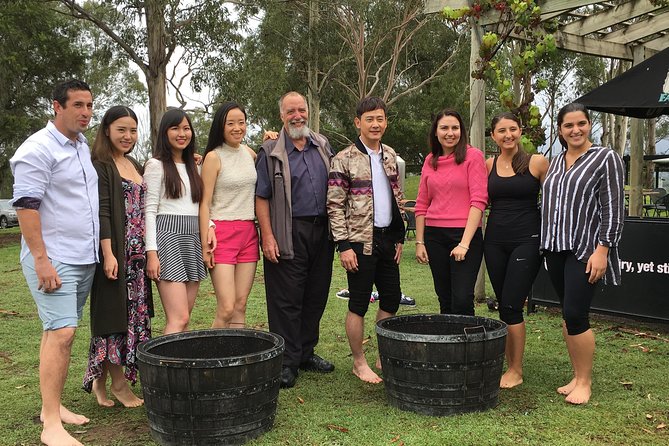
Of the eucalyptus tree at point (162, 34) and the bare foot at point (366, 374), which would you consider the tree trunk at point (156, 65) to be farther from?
the bare foot at point (366, 374)

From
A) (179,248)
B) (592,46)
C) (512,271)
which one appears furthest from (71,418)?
(592,46)

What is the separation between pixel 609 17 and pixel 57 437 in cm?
723

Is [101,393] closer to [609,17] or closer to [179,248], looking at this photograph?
[179,248]

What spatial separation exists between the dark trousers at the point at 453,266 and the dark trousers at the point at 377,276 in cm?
30

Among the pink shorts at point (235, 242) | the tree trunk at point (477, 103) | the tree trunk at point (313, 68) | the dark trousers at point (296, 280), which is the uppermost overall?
the tree trunk at point (313, 68)

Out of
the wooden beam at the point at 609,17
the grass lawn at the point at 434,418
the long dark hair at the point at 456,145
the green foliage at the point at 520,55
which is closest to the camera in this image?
the grass lawn at the point at 434,418

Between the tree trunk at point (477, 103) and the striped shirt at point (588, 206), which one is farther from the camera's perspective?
the tree trunk at point (477, 103)

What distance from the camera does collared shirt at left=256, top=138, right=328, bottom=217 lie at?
14.7 ft

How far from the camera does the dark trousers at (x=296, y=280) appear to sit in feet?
14.8

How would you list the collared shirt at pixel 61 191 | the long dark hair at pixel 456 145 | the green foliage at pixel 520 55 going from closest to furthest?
1. the collared shirt at pixel 61 191
2. the long dark hair at pixel 456 145
3. the green foliage at pixel 520 55

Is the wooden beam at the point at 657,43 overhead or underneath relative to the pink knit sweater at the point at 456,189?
overhead

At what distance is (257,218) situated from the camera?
175 inches

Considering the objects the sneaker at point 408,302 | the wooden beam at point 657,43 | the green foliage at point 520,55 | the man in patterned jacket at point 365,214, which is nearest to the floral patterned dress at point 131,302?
the man in patterned jacket at point 365,214

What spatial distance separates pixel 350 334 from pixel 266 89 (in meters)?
17.2
